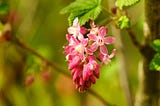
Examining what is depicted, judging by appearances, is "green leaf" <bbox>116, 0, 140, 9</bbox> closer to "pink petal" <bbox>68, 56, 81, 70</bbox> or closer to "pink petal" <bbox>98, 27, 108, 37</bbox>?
"pink petal" <bbox>98, 27, 108, 37</bbox>

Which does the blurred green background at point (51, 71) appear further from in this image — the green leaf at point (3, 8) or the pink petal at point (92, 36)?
the pink petal at point (92, 36)

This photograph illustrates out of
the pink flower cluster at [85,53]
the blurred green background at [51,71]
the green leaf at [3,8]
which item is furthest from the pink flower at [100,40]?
the blurred green background at [51,71]

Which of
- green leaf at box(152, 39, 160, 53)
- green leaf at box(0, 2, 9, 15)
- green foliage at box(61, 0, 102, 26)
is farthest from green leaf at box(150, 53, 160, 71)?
green leaf at box(0, 2, 9, 15)

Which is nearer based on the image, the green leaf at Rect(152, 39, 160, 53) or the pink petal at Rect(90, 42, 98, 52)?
the pink petal at Rect(90, 42, 98, 52)

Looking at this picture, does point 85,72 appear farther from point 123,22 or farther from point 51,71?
point 51,71

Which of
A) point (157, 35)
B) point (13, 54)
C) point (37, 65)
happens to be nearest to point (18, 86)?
point (13, 54)

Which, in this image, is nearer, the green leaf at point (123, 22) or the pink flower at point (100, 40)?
the pink flower at point (100, 40)

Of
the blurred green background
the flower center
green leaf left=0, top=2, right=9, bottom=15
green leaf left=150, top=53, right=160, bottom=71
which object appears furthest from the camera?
the blurred green background
